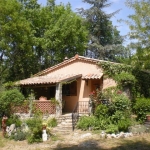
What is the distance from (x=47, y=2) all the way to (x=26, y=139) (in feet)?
85.3

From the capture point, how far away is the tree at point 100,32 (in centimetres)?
3644

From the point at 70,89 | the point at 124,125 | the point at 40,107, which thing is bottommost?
the point at 124,125

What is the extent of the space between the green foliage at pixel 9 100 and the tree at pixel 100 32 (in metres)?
20.7

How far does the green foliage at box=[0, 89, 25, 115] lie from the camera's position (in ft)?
58.2

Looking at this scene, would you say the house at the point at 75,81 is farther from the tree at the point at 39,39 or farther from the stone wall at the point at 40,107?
the tree at the point at 39,39

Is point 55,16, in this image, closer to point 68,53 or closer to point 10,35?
point 68,53

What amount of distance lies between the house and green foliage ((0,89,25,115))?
72.0 inches

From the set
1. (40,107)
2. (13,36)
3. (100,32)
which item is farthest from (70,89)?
(100,32)

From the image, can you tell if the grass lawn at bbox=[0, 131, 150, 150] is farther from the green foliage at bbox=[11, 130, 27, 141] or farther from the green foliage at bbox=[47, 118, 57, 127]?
the green foliage at bbox=[47, 118, 57, 127]

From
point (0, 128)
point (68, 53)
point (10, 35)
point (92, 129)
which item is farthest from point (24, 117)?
point (68, 53)

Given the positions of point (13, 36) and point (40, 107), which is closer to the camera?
point (40, 107)

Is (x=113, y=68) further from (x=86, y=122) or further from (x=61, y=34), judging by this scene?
(x=61, y=34)

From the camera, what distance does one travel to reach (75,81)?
2089cm

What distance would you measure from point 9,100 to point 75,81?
6349 mm
